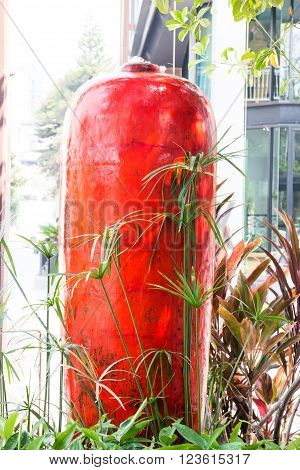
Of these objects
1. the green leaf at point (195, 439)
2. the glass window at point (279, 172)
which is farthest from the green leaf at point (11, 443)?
the glass window at point (279, 172)

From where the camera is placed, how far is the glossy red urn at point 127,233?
1.03 metres

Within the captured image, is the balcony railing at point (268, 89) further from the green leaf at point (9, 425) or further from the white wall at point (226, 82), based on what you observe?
the green leaf at point (9, 425)

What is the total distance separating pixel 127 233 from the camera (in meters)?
1.03

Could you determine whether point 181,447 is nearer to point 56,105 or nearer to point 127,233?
point 127,233

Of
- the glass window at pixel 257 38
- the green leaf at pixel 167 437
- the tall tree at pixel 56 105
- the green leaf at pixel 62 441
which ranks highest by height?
the glass window at pixel 257 38

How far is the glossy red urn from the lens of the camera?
3.37 ft

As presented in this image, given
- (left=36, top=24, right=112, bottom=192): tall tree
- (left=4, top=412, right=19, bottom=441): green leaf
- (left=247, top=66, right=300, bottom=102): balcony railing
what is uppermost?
(left=247, top=66, right=300, bottom=102): balcony railing

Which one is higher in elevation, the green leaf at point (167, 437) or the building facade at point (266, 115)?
the building facade at point (266, 115)

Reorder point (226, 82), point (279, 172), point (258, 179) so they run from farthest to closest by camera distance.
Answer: point (279, 172) → point (258, 179) → point (226, 82)

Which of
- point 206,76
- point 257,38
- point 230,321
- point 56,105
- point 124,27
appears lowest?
point 230,321

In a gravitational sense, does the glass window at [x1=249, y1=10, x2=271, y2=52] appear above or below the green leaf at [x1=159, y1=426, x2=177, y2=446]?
above

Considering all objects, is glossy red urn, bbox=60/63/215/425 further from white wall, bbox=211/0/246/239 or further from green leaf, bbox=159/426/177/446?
white wall, bbox=211/0/246/239

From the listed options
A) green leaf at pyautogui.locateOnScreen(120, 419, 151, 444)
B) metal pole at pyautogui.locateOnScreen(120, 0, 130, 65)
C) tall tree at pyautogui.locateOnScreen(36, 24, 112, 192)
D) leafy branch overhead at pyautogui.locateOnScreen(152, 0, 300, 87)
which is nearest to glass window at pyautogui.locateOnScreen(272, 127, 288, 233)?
tall tree at pyautogui.locateOnScreen(36, 24, 112, 192)

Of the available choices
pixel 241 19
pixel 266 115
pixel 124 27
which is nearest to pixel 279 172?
pixel 266 115
